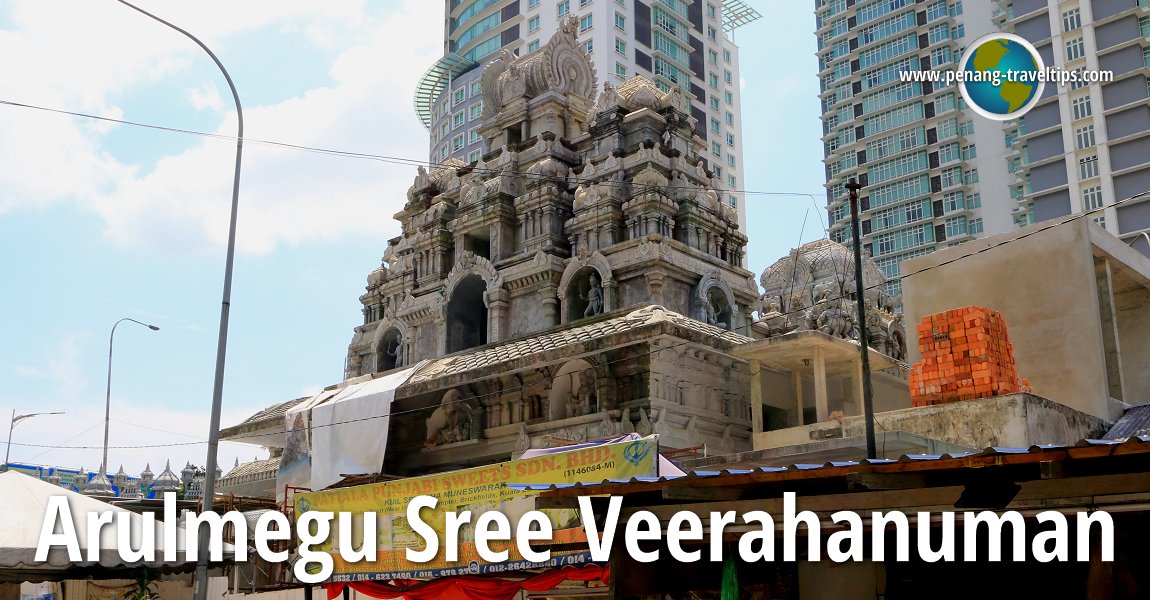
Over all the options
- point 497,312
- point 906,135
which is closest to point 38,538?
point 497,312

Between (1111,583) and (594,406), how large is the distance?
17.6 m

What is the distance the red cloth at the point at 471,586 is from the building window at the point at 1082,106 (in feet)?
191

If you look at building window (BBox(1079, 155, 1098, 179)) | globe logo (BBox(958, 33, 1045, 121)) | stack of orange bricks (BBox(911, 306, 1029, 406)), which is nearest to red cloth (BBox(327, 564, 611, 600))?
stack of orange bricks (BBox(911, 306, 1029, 406))

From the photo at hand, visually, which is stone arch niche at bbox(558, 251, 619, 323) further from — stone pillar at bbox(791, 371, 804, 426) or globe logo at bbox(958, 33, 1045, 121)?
globe logo at bbox(958, 33, 1045, 121)

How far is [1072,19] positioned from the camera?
212ft

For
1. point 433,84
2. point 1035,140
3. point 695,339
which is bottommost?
point 695,339

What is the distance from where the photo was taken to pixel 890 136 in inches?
3137

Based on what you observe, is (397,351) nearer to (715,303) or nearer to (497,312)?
(497,312)

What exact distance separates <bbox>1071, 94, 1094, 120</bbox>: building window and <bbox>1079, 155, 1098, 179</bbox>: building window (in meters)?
2.67

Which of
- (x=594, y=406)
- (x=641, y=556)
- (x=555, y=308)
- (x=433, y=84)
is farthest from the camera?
(x=433, y=84)

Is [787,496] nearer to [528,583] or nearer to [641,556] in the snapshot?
[641,556]

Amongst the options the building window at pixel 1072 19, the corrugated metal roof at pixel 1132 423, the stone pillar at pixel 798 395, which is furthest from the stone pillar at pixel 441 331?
the building window at pixel 1072 19

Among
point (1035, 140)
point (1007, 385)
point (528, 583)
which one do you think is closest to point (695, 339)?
point (1007, 385)

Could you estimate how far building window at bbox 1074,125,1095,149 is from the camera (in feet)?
208
